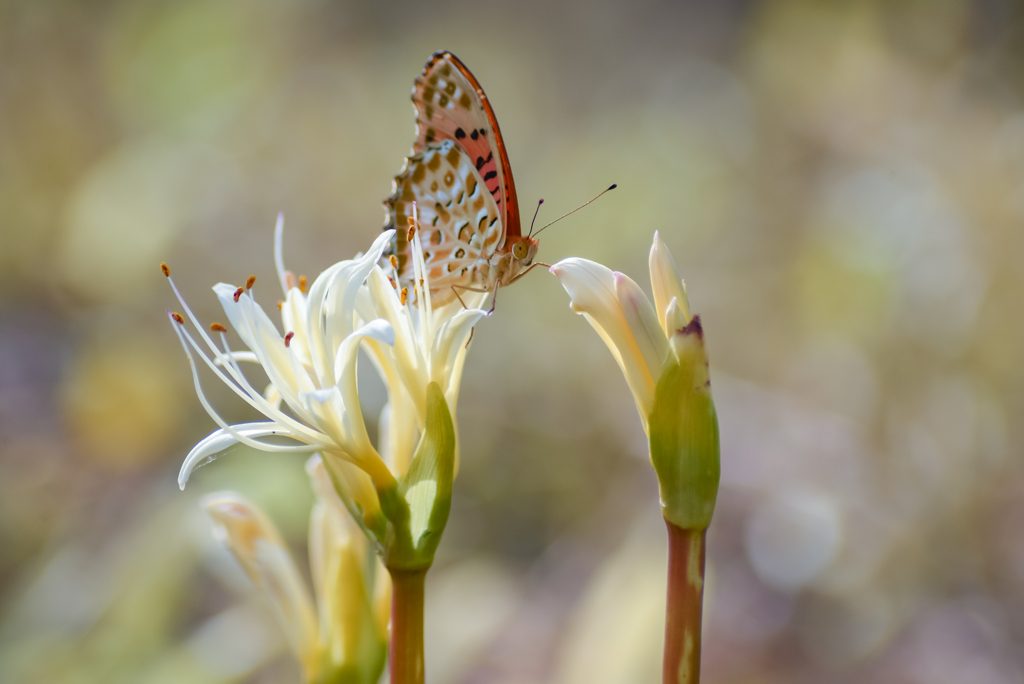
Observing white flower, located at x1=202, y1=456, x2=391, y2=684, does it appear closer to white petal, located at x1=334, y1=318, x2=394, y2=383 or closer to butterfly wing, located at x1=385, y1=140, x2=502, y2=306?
white petal, located at x1=334, y1=318, x2=394, y2=383

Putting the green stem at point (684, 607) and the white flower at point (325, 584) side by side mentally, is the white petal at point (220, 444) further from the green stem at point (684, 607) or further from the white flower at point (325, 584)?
the green stem at point (684, 607)

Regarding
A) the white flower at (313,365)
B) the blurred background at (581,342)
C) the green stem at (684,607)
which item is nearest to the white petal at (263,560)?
the white flower at (313,365)

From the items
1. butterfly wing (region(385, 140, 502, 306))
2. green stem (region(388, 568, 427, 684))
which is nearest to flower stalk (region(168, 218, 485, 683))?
green stem (region(388, 568, 427, 684))

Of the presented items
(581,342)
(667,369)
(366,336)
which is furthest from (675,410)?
(581,342)

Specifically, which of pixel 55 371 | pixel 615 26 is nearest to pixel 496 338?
pixel 55 371

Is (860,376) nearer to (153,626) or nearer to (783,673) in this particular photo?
(783,673)

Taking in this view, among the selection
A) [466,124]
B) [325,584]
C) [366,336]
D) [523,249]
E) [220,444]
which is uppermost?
[466,124]

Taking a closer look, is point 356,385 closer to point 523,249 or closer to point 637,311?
point 637,311
